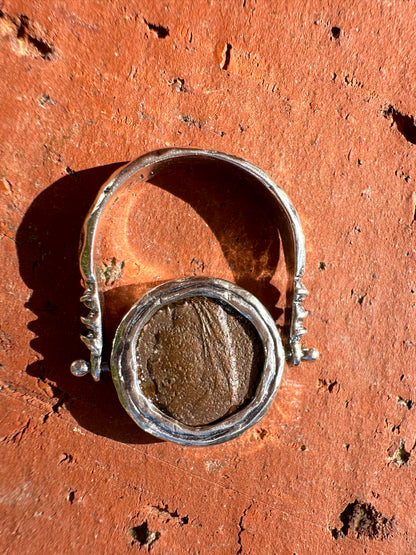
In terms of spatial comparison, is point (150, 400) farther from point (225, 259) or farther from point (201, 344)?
point (225, 259)

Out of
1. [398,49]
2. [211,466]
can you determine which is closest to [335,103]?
[398,49]

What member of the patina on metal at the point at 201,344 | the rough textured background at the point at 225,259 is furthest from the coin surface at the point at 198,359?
the rough textured background at the point at 225,259

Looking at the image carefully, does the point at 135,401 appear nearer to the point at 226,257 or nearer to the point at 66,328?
the point at 66,328

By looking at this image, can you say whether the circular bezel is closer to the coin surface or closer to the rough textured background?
the coin surface

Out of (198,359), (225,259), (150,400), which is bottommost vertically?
(150,400)

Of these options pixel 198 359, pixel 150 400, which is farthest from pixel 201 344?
pixel 150 400

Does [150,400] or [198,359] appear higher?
[198,359]

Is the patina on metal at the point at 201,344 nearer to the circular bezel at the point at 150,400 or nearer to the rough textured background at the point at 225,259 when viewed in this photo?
the circular bezel at the point at 150,400
